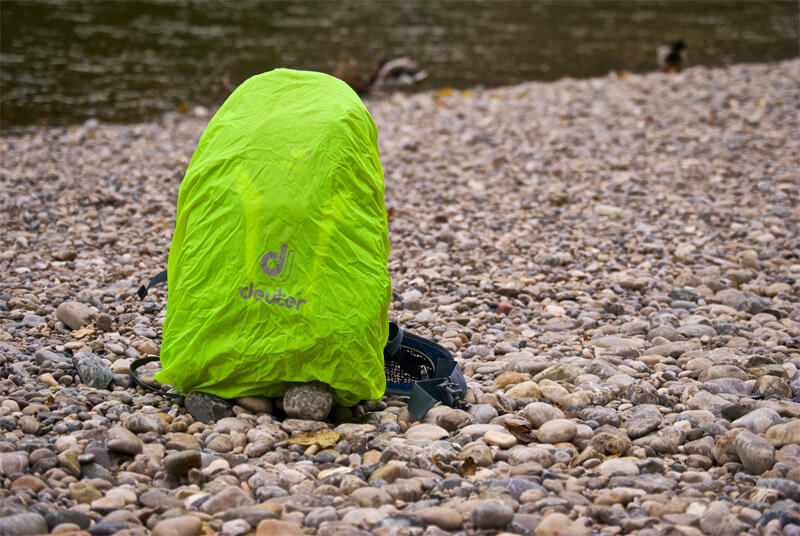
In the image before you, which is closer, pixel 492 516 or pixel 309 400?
pixel 492 516

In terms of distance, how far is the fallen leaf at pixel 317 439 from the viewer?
3455 millimetres

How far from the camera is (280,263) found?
3514 millimetres

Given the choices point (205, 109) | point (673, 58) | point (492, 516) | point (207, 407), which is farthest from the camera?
point (673, 58)

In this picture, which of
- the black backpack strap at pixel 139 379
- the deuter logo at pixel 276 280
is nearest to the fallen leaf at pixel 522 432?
the deuter logo at pixel 276 280

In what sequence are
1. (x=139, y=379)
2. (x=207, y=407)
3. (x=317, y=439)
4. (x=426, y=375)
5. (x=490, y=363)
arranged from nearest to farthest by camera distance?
(x=317, y=439), (x=207, y=407), (x=139, y=379), (x=426, y=375), (x=490, y=363)

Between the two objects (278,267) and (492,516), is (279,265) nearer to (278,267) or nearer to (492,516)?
(278,267)

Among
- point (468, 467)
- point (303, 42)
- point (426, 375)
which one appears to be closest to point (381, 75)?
point (303, 42)

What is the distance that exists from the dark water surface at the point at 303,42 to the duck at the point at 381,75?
2.07 ft

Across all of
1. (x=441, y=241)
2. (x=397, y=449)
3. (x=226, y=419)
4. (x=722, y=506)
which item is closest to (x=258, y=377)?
(x=226, y=419)

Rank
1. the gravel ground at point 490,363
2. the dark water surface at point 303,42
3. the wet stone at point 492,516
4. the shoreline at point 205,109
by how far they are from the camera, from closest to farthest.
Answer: the wet stone at point 492,516 < the gravel ground at point 490,363 < the shoreline at point 205,109 < the dark water surface at point 303,42

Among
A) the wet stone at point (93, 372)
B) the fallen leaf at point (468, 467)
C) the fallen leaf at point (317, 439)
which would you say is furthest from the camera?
the wet stone at point (93, 372)

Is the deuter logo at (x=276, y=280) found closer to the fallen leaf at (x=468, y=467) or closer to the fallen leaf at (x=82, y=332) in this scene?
the fallen leaf at (x=468, y=467)

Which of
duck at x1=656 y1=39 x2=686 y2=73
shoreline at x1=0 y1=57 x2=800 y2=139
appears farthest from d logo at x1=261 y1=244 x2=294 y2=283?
duck at x1=656 y1=39 x2=686 y2=73

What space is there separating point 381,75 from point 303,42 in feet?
16.7
